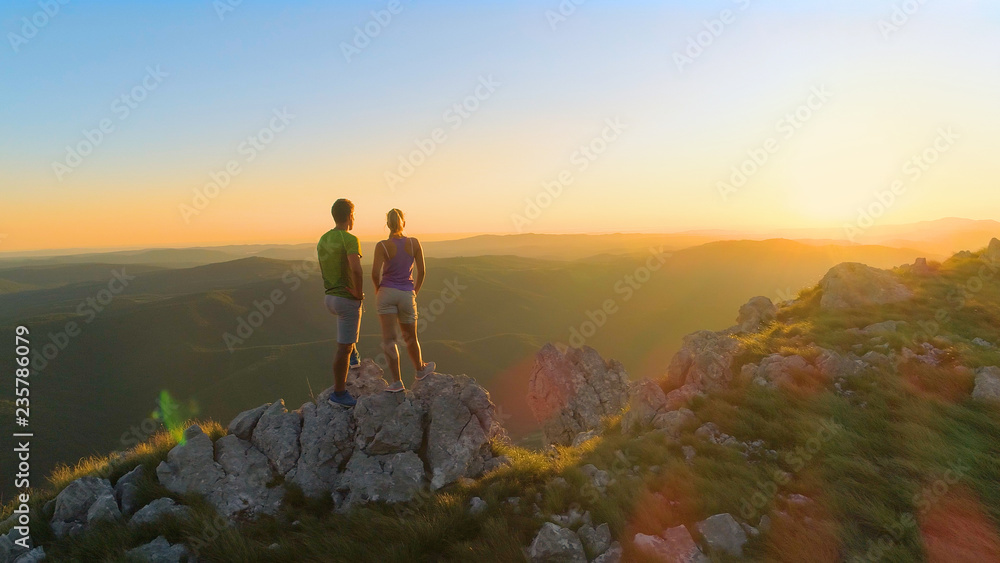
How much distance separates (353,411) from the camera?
695cm

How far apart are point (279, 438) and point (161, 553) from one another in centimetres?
195

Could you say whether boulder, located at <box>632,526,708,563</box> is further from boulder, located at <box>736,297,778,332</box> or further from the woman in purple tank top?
boulder, located at <box>736,297,778,332</box>

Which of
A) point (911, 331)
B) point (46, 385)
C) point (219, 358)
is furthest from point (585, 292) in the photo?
point (911, 331)

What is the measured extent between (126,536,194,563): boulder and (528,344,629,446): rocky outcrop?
1642 cm

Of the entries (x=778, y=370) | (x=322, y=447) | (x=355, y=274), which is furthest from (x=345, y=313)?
(x=778, y=370)

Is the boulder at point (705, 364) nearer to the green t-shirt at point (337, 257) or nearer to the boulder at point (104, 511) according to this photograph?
the green t-shirt at point (337, 257)

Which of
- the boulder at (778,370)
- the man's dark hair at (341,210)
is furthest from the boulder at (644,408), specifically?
the man's dark hair at (341,210)

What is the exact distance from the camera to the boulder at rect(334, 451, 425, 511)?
575 cm

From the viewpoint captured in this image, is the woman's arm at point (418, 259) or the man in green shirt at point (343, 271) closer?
the man in green shirt at point (343, 271)

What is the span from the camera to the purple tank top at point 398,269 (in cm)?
704

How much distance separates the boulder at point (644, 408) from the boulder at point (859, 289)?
7.08 meters

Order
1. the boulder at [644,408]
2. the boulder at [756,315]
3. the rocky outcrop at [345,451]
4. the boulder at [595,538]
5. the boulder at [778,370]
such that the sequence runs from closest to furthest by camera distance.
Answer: the boulder at [595,538] → the rocky outcrop at [345,451] → the boulder at [778,370] → the boulder at [644,408] → the boulder at [756,315]

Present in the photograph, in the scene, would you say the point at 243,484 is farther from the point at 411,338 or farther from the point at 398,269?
the point at 398,269

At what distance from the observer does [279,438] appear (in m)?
6.69
